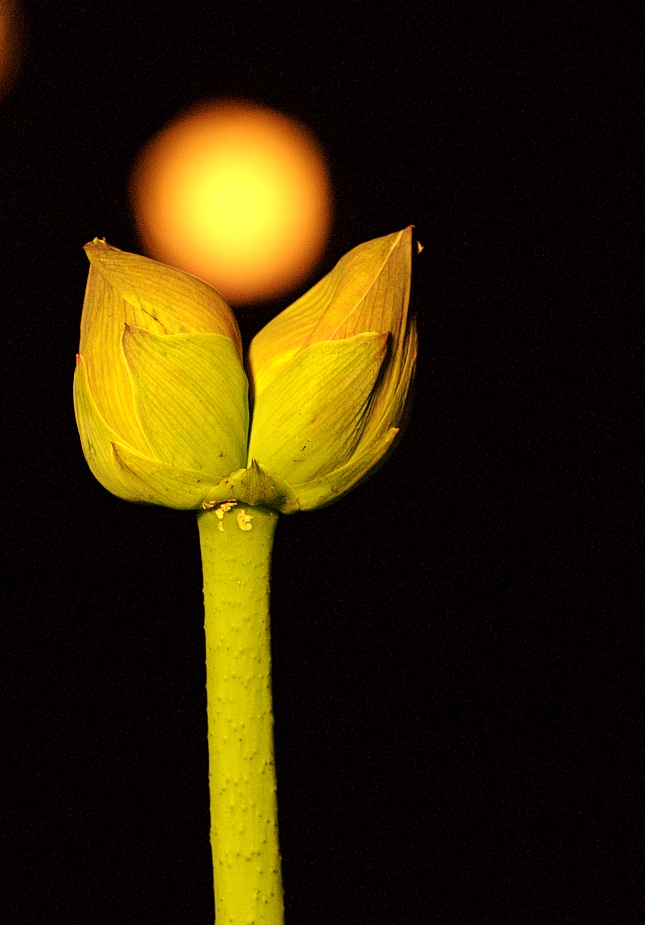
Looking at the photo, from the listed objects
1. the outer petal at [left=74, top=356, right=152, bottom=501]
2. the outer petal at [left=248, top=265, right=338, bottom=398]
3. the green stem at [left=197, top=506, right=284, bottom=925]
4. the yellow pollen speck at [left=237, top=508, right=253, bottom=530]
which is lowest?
the green stem at [left=197, top=506, right=284, bottom=925]

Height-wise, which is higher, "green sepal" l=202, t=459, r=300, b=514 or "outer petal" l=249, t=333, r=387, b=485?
"outer petal" l=249, t=333, r=387, b=485

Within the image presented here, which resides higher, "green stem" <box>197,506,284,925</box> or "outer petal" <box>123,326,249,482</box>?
"outer petal" <box>123,326,249,482</box>

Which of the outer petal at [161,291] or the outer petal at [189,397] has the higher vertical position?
the outer petal at [161,291]

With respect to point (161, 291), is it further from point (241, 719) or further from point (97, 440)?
point (241, 719)

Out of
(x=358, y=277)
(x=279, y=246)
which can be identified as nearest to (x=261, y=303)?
(x=279, y=246)
